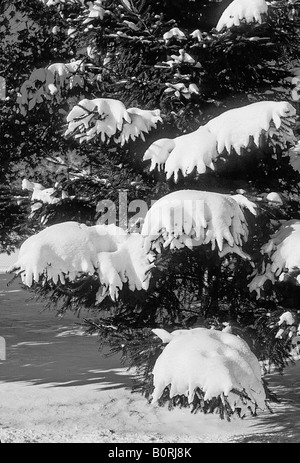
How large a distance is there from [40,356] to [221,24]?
21.1 ft

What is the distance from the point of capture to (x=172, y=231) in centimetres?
505

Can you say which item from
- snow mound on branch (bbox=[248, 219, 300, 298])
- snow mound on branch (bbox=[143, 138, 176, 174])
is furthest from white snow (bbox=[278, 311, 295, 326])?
snow mound on branch (bbox=[143, 138, 176, 174])

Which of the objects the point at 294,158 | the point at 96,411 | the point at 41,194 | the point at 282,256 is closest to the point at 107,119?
the point at 41,194

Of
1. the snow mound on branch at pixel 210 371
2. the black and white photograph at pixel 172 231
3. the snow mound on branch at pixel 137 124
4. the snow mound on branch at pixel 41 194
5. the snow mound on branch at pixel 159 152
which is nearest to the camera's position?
the snow mound on branch at pixel 210 371

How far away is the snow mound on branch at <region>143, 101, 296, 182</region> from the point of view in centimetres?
536

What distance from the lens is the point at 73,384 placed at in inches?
303

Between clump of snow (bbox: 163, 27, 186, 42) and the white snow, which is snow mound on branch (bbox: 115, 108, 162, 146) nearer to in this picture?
clump of snow (bbox: 163, 27, 186, 42)

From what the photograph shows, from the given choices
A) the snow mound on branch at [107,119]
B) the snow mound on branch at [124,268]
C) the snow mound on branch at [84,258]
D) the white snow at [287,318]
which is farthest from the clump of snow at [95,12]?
the white snow at [287,318]

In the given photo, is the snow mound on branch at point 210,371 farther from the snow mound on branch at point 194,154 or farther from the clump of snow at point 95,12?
the clump of snow at point 95,12

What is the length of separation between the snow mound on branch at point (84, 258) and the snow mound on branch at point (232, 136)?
97 centimetres

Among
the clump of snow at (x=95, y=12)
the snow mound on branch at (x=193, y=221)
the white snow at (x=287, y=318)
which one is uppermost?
the clump of snow at (x=95, y=12)

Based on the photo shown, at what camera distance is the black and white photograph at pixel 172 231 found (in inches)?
208

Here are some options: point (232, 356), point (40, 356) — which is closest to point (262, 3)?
point (232, 356)

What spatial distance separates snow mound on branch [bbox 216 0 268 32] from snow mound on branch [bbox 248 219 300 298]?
7.39 feet
